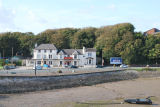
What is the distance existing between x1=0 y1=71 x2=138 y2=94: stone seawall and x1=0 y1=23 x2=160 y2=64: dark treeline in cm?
2014

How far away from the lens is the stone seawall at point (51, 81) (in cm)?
2732

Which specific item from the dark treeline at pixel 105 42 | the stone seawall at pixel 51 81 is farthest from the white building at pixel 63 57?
the stone seawall at pixel 51 81

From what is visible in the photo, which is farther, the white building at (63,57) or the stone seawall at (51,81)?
the white building at (63,57)

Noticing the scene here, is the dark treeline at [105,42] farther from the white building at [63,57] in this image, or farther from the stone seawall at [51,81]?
the stone seawall at [51,81]

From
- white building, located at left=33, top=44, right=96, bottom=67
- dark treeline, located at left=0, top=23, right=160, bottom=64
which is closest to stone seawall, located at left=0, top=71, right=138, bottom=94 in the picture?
white building, located at left=33, top=44, right=96, bottom=67

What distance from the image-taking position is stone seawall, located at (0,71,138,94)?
27317 mm

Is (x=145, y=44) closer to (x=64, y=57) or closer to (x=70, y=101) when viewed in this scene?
(x=64, y=57)

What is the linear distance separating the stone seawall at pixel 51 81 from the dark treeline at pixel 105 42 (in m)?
20.1

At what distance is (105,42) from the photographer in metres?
62.3

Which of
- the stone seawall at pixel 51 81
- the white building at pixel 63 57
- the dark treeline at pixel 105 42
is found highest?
the dark treeline at pixel 105 42

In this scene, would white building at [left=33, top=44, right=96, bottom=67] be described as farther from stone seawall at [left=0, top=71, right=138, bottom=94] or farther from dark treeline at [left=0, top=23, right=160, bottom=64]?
stone seawall at [left=0, top=71, right=138, bottom=94]

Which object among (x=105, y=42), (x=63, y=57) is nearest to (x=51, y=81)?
(x=63, y=57)

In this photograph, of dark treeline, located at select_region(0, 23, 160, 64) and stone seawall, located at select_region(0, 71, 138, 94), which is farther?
dark treeline, located at select_region(0, 23, 160, 64)

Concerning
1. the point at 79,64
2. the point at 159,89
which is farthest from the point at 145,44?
the point at 159,89
